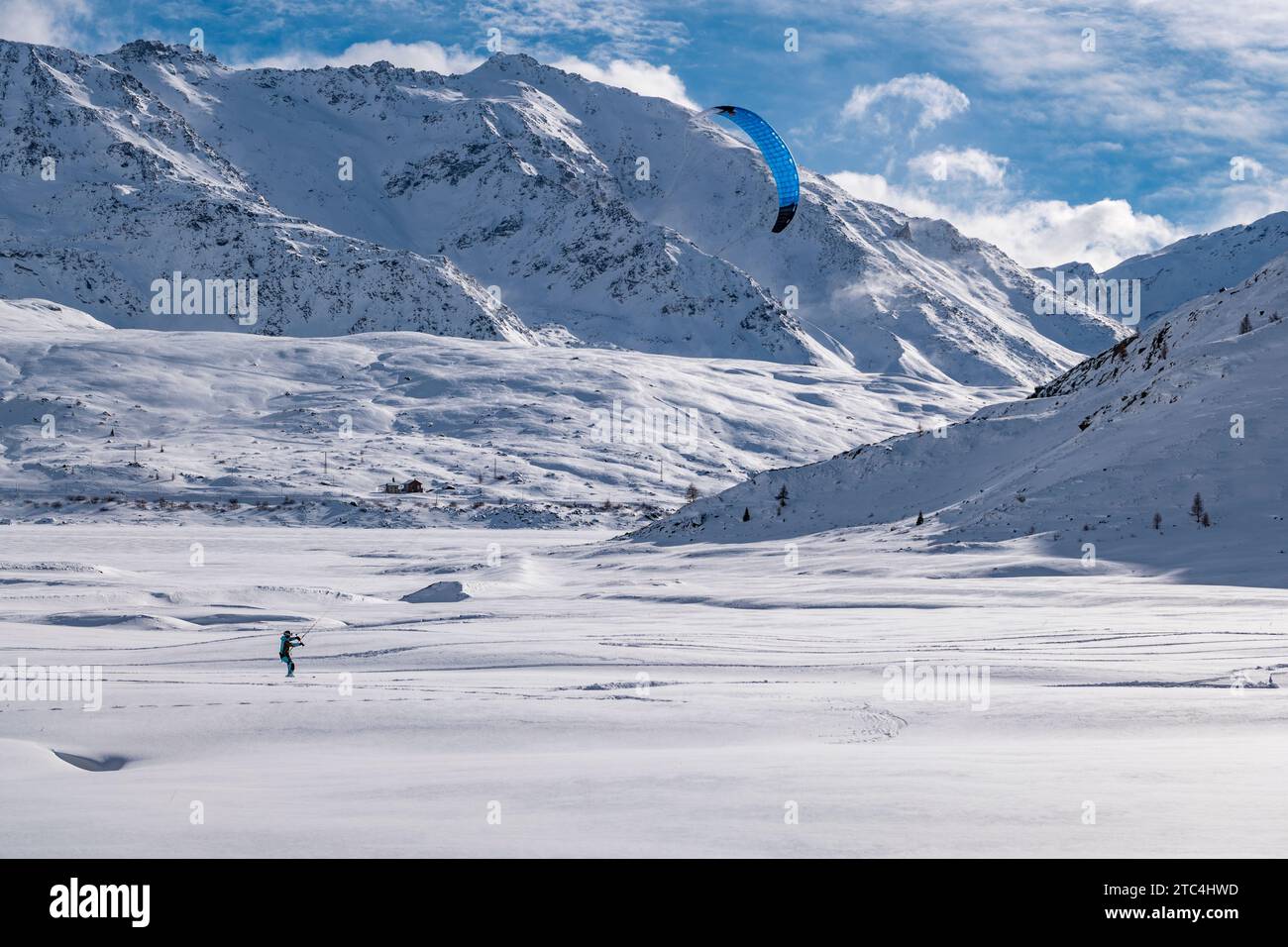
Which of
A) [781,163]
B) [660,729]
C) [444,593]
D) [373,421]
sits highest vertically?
[781,163]

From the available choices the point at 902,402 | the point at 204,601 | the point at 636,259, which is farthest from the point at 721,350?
the point at 204,601

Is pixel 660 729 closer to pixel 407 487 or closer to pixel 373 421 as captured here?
pixel 407 487

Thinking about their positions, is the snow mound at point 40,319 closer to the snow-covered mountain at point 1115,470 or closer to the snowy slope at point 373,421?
the snowy slope at point 373,421

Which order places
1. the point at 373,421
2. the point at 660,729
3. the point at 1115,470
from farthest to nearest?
the point at 373,421
the point at 1115,470
the point at 660,729

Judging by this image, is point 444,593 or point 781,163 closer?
point 444,593

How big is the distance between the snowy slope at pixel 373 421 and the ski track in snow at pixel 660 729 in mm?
35358

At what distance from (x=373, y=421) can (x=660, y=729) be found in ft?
239

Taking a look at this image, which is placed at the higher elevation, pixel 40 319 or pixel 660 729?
pixel 40 319

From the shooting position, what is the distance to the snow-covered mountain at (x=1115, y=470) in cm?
2294

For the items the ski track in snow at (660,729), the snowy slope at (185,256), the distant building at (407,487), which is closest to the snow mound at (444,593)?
the ski track in snow at (660,729)

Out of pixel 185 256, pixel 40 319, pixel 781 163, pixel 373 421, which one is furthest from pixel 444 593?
pixel 185 256

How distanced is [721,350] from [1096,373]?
455ft

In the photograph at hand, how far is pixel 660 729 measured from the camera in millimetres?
7879

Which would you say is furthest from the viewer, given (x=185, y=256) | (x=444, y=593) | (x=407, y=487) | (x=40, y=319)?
(x=185, y=256)
